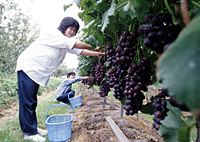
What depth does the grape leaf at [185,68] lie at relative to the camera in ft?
0.87

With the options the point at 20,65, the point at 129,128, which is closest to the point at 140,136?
the point at 129,128

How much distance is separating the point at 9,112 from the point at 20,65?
3302 mm

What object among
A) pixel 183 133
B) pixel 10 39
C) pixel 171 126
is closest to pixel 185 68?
pixel 183 133

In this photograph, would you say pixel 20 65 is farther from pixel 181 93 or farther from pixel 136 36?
pixel 181 93

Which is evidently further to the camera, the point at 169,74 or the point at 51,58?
the point at 51,58

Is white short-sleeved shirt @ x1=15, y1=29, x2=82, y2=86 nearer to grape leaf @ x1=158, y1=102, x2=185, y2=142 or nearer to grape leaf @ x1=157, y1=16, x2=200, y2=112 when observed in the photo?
grape leaf @ x1=158, y1=102, x2=185, y2=142

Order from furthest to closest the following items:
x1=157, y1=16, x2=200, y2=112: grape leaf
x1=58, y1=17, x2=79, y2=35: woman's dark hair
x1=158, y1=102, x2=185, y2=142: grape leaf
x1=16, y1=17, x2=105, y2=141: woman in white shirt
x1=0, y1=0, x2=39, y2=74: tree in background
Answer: x1=0, y1=0, x2=39, y2=74: tree in background
x1=58, y1=17, x2=79, y2=35: woman's dark hair
x1=16, y1=17, x2=105, y2=141: woman in white shirt
x1=158, y1=102, x2=185, y2=142: grape leaf
x1=157, y1=16, x2=200, y2=112: grape leaf

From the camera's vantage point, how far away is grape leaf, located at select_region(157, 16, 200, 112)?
0.27m

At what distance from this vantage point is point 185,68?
0.28 m

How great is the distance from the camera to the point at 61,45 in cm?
245

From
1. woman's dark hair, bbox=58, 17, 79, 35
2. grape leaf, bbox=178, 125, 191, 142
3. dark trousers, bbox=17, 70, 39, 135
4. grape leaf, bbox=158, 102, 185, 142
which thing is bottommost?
dark trousers, bbox=17, 70, 39, 135

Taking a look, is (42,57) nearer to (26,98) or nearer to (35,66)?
(35,66)

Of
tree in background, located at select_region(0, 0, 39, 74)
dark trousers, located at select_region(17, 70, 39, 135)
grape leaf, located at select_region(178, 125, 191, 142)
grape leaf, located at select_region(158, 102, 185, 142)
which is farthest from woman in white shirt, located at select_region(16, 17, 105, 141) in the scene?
tree in background, located at select_region(0, 0, 39, 74)

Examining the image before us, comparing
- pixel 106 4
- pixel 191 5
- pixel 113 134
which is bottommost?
pixel 113 134
